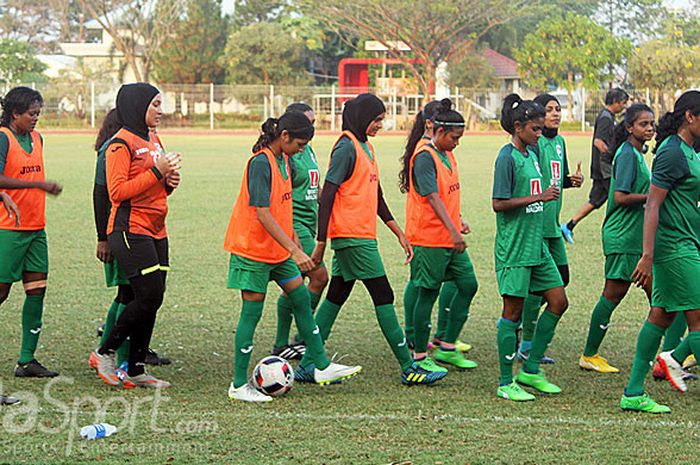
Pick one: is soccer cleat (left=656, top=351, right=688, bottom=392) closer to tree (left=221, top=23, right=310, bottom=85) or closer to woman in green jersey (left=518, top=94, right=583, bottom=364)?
woman in green jersey (left=518, top=94, right=583, bottom=364)

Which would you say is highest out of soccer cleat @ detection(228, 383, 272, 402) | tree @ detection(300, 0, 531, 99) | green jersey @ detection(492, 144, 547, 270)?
tree @ detection(300, 0, 531, 99)

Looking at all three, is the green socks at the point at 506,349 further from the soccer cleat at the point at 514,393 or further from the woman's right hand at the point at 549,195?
the woman's right hand at the point at 549,195

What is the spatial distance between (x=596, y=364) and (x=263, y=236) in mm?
2530

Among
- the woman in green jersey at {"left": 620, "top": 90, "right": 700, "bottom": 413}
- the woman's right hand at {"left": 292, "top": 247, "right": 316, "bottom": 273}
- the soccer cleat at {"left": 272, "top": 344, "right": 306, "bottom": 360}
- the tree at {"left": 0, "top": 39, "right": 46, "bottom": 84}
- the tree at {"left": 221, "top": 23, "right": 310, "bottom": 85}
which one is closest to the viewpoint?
the woman in green jersey at {"left": 620, "top": 90, "right": 700, "bottom": 413}

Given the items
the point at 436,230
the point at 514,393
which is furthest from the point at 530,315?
the point at 514,393

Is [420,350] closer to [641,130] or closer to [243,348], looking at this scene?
[243,348]

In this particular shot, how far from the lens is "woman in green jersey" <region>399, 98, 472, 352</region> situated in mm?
7438

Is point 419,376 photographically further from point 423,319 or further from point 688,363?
point 688,363

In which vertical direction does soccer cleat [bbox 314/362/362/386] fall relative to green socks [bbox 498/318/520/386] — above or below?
below

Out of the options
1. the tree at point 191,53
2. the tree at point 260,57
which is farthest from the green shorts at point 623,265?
the tree at point 191,53

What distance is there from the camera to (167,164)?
6516 mm

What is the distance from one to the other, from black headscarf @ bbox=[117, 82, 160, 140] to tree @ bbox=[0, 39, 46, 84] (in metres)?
60.5

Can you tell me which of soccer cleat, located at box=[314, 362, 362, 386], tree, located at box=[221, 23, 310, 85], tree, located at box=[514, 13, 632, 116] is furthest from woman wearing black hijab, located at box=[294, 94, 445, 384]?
tree, located at box=[221, 23, 310, 85]

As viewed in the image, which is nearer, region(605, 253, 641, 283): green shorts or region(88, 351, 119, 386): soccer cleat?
region(88, 351, 119, 386): soccer cleat
